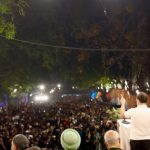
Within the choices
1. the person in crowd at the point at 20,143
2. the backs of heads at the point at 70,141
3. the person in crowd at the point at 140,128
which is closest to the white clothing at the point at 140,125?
the person in crowd at the point at 140,128

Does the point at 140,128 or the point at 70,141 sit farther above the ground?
the point at 140,128

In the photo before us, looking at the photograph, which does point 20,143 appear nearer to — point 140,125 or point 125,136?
point 140,125

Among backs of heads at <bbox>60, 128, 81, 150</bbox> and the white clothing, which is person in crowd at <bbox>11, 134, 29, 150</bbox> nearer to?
backs of heads at <bbox>60, 128, 81, 150</bbox>

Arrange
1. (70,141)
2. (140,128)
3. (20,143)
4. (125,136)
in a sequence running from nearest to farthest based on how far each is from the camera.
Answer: (20,143) → (70,141) → (140,128) → (125,136)

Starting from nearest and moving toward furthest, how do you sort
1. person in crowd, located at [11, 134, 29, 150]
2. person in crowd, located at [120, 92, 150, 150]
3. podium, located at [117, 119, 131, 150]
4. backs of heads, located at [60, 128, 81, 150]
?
1. person in crowd, located at [11, 134, 29, 150]
2. backs of heads, located at [60, 128, 81, 150]
3. person in crowd, located at [120, 92, 150, 150]
4. podium, located at [117, 119, 131, 150]

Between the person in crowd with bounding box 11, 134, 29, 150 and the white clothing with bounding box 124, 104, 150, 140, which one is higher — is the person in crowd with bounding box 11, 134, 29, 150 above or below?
below

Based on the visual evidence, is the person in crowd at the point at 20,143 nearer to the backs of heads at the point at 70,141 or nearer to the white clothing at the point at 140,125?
the backs of heads at the point at 70,141

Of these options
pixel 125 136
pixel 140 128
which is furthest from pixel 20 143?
pixel 125 136

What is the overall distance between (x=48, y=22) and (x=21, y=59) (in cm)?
313

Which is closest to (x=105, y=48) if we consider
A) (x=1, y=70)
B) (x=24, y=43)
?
(x=24, y=43)

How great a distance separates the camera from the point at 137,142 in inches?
269

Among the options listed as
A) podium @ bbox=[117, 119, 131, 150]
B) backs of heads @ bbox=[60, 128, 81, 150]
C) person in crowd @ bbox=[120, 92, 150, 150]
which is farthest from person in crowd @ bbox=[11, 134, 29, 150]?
podium @ bbox=[117, 119, 131, 150]

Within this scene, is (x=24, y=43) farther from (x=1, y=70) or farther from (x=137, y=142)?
(x=137, y=142)

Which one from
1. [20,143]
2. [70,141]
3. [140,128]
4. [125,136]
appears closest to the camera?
[20,143]
